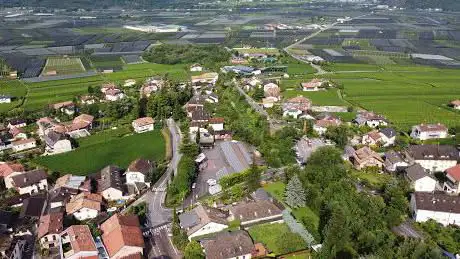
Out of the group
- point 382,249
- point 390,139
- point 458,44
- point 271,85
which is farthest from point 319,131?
point 458,44

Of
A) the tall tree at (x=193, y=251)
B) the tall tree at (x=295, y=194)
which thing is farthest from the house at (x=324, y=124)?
the tall tree at (x=193, y=251)

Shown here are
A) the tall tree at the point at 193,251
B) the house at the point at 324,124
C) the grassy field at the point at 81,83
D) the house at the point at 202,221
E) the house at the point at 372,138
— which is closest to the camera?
the tall tree at the point at 193,251

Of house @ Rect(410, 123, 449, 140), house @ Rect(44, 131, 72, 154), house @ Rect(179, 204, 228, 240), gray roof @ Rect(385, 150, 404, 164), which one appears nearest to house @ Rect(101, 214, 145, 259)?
house @ Rect(179, 204, 228, 240)

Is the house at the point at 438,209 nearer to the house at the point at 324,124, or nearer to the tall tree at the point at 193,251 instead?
the tall tree at the point at 193,251

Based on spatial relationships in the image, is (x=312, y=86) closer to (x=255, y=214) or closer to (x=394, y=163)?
(x=394, y=163)

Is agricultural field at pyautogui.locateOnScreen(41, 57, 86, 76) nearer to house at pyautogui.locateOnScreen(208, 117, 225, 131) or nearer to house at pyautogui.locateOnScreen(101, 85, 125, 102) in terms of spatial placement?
house at pyautogui.locateOnScreen(101, 85, 125, 102)
